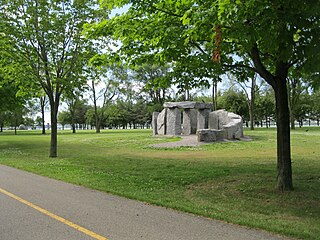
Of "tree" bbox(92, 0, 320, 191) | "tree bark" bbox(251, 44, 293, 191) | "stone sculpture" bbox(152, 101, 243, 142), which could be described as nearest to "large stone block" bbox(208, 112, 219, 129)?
"stone sculpture" bbox(152, 101, 243, 142)

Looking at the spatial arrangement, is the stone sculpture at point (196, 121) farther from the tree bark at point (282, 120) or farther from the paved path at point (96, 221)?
the paved path at point (96, 221)

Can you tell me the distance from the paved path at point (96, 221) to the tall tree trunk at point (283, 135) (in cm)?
331

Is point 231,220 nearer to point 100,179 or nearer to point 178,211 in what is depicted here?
point 178,211

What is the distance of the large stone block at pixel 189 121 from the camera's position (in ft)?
116

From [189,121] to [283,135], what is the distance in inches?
1058

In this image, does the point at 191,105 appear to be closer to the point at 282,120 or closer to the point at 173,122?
the point at 173,122

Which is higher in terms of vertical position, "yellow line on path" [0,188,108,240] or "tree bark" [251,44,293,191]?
"tree bark" [251,44,293,191]

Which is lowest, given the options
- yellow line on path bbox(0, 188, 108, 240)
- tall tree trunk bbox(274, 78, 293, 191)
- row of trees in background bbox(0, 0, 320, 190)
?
yellow line on path bbox(0, 188, 108, 240)

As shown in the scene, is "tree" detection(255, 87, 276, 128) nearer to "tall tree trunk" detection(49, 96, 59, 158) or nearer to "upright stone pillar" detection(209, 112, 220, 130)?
"upright stone pillar" detection(209, 112, 220, 130)

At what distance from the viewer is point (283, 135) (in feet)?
27.4

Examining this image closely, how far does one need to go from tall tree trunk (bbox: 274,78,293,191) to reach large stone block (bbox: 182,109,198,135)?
26.7 meters

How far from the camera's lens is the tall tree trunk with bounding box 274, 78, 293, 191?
8344 mm

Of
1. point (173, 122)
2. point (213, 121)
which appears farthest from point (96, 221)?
point (173, 122)

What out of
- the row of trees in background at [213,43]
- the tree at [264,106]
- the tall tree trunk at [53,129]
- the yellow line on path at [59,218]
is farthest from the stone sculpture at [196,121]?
the tree at [264,106]
